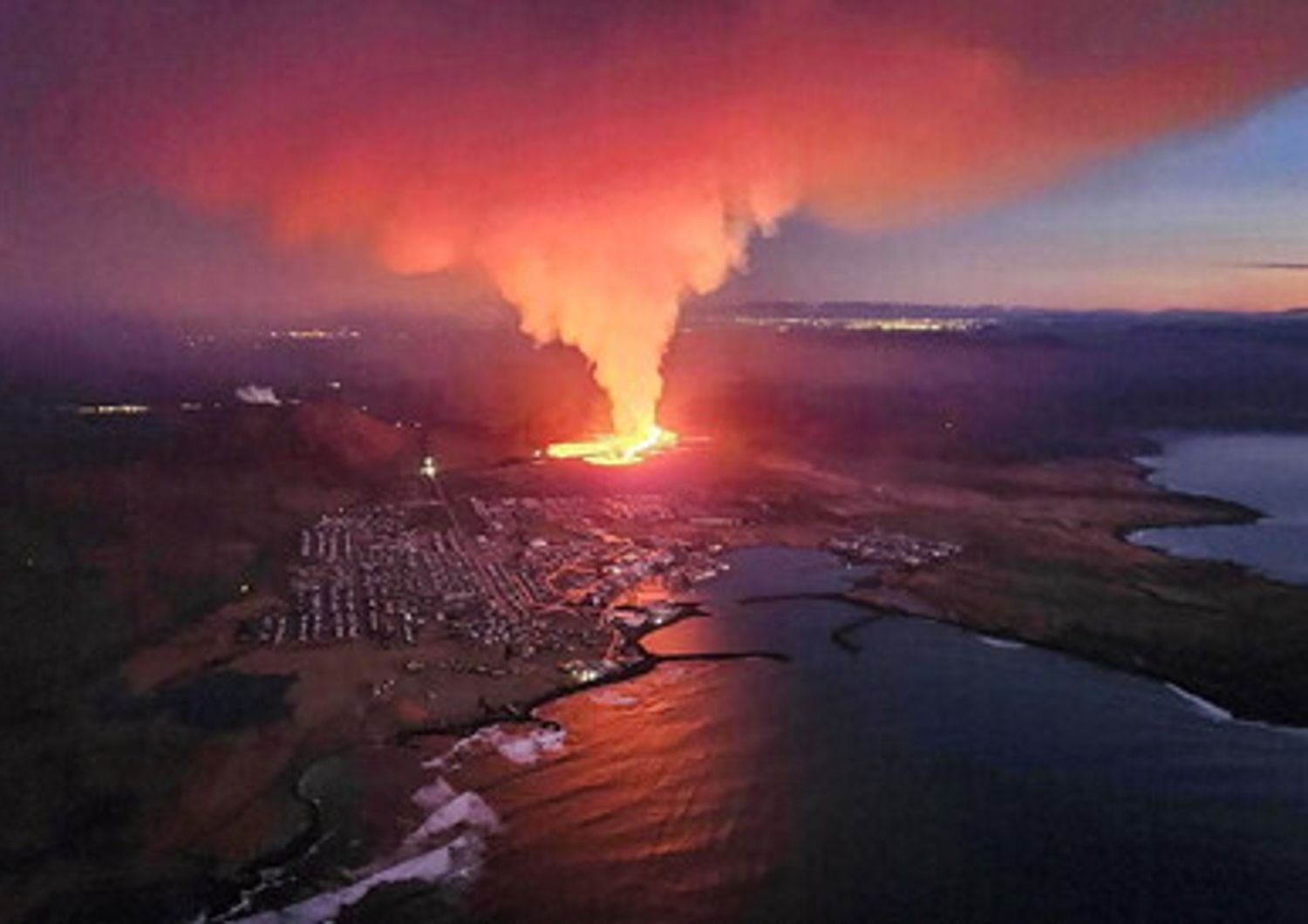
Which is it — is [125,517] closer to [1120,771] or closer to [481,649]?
[481,649]

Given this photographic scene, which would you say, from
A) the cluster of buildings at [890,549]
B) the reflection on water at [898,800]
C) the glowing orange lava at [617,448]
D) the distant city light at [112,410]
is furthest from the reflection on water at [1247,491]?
the distant city light at [112,410]

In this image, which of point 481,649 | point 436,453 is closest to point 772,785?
point 481,649

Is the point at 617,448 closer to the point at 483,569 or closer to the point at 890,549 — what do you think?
the point at 890,549

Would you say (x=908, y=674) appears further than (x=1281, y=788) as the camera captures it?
Yes

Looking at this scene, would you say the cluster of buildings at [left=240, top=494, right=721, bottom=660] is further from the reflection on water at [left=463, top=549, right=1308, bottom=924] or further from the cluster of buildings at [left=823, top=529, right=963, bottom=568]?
the cluster of buildings at [left=823, top=529, right=963, bottom=568]

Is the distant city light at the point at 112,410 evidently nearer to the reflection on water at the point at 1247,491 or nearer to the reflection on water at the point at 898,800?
the reflection on water at the point at 898,800

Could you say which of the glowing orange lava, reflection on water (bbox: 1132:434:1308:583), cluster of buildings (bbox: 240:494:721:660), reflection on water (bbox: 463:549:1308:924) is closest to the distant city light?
the glowing orange lava

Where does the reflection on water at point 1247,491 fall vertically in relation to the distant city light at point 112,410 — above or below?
below
